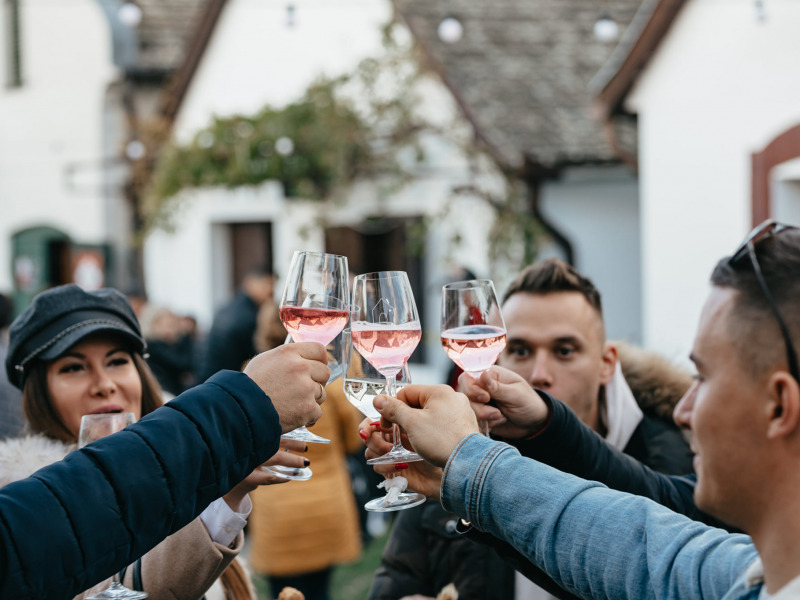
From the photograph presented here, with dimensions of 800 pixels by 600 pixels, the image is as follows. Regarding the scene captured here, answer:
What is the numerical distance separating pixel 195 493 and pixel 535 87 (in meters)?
9.17

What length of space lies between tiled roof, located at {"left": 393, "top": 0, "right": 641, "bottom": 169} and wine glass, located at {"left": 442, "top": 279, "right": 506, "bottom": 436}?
24.3ft

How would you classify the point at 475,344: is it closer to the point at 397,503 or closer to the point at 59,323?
the point at 397,503

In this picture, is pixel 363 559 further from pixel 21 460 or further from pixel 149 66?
pixel 149 66

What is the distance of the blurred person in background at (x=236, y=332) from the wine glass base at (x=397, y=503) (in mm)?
5079

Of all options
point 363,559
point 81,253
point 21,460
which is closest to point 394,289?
point 21,460

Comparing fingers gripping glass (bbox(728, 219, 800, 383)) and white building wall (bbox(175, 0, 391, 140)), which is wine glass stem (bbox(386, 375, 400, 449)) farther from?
white building wall (bbox(175, 0, 391, 140))

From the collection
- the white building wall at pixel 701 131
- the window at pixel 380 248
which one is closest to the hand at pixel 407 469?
the white building wall at pixel 701 131

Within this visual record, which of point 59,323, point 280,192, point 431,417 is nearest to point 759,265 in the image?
point 431,417

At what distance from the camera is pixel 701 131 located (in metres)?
6.63

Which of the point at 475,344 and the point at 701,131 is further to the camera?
the point at 701,131

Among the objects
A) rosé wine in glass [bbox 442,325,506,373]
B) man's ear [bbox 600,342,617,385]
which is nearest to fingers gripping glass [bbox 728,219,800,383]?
rosé wine in glass [bbox 442,325,506,373]

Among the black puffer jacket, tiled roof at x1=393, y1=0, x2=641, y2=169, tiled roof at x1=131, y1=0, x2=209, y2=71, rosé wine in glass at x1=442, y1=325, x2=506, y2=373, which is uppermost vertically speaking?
tiled roof at x1=131, y1=0, x2=209, y2=71

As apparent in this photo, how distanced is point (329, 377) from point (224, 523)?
489 millimetres

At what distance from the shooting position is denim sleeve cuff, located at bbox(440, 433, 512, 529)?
1750 mm
